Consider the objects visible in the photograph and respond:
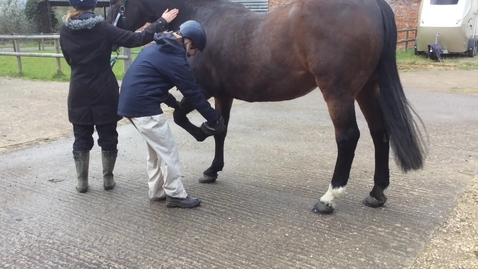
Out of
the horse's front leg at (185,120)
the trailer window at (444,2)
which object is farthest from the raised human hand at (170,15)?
the trailer window at (444,2)

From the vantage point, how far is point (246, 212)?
132 inches

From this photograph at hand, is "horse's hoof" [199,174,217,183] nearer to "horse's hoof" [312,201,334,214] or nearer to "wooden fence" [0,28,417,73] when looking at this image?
"horse's hoof" [312,201,334,214]

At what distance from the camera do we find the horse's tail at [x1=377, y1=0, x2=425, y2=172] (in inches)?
125

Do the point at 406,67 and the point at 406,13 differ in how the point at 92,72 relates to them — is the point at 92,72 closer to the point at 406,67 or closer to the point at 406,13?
the point at 406,67

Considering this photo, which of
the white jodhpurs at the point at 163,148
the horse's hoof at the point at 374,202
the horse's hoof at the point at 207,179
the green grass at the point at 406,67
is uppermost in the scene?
the white jodhpurs at the point at 163,148

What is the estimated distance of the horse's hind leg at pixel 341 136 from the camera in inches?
122

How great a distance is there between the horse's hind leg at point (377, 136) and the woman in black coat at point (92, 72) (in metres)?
1.76

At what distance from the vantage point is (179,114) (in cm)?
372

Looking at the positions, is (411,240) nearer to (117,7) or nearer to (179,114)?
(179,114)

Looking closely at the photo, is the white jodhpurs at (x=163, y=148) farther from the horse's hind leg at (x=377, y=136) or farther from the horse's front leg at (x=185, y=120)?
the horse's hind leg at (x=377, y=136)

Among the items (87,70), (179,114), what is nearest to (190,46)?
(179,114)

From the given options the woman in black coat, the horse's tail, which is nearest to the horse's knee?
the horse's tail

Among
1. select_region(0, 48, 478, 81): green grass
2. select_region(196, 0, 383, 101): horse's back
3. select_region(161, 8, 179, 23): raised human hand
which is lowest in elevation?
select_region(0, 48, 478, 81): green grass

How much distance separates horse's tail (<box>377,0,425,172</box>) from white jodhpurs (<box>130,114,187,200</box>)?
1.61 meters
